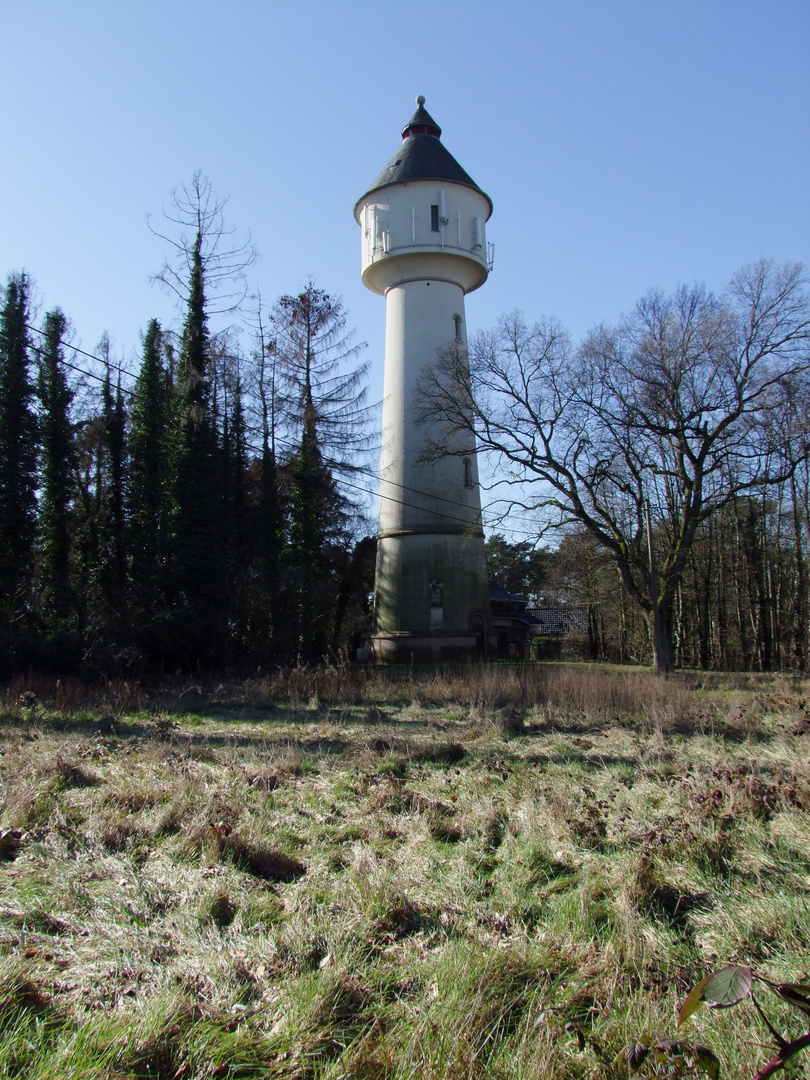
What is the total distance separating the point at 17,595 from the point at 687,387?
2008 cm

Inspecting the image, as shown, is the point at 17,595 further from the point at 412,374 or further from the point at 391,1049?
the point at 391,1049

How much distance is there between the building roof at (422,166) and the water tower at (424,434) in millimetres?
53

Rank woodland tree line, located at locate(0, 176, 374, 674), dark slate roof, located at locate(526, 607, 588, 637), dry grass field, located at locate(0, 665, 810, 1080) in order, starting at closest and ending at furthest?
1. dry grass field, located at locate(0, 665, 810, 1080)
2. woodland tree line, located at locate(0, 176, 374, 674)
3. dark slate roof, located at locate(526, 607, 588, 637)

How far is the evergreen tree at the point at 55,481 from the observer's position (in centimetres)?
2191

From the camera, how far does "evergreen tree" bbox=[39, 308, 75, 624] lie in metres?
21.9

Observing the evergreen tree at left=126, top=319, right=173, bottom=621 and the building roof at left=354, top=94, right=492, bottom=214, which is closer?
the evergreen tree at left=126, top=319, right=173, bottom=621

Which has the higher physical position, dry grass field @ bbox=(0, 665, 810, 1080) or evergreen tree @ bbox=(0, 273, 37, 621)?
evergreen tree @ bbox=(0, 273, 37, 621)

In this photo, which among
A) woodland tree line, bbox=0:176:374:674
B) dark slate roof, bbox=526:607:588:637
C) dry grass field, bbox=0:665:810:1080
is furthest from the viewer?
dark slate roof, bbox=526:607:588:637

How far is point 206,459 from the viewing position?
24031 millimetres

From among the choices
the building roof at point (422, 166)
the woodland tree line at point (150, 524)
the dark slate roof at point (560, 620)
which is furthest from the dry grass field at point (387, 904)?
the dark slate roof at point (560, 620)

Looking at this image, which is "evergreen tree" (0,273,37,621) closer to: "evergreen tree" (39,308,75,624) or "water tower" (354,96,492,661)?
"evergreen tree" (39,308,75,624)

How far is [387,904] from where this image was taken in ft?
13.2

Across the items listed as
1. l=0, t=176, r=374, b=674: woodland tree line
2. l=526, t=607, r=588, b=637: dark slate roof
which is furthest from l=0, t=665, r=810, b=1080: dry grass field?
l=526, t=607, r=588, b=637: dark slate roof

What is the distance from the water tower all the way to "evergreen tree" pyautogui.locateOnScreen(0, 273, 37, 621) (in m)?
12.1
